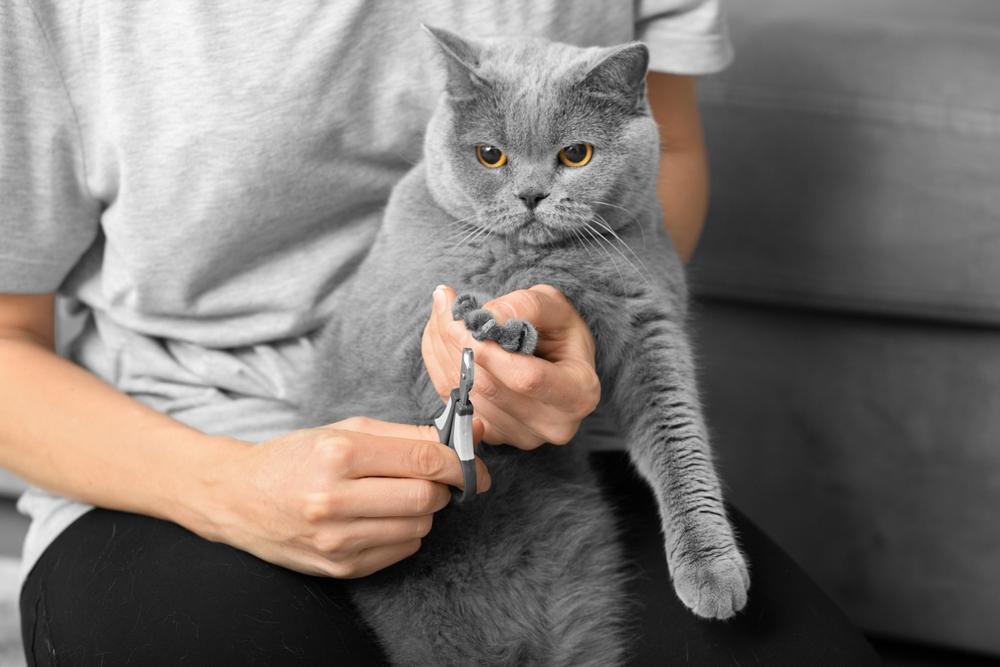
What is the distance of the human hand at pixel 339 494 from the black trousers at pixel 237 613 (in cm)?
5

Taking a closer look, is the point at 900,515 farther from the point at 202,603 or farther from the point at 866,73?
the point at 202,603

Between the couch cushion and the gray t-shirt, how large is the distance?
511 millimetres

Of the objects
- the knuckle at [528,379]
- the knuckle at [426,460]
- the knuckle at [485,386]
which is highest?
the knuckle at [528,379]

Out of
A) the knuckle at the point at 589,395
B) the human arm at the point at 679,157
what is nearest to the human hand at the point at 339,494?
the knuckle at the point at 589,395

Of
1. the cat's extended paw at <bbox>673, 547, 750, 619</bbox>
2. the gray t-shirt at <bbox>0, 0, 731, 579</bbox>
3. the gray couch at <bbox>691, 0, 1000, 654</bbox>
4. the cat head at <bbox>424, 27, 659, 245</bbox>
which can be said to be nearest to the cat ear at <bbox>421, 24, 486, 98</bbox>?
the cat head at <bbox>424, 27, 659, 245</bbox>

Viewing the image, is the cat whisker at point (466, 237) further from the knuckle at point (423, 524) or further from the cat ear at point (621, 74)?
the knuckle at point (423, 524)

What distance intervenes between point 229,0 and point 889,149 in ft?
3.73

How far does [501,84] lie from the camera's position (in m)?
1.04

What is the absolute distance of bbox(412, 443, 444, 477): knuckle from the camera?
35.3 inches

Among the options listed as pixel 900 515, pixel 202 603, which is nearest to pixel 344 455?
pixel 202 603

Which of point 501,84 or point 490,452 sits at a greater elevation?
point 501,84

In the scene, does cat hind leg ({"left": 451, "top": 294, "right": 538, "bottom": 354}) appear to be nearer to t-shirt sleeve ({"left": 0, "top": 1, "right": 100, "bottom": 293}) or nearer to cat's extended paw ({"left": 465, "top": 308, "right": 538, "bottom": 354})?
cat's extended paw ({"left": 465, "top": 308, "right": 538, "bottom": 354})

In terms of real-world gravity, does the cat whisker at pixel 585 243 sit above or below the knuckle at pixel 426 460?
above

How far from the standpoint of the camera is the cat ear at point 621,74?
3.27 feet
